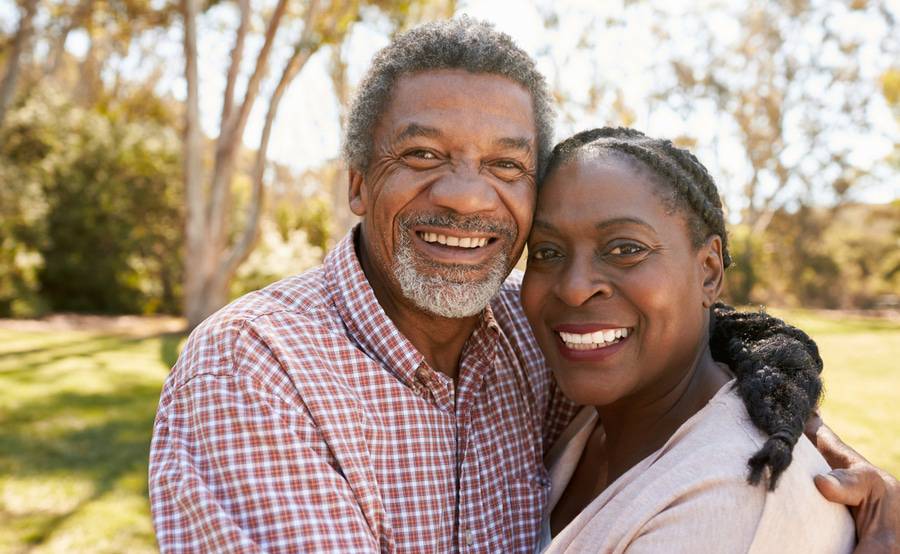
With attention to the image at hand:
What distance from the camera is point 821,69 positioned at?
2859cm

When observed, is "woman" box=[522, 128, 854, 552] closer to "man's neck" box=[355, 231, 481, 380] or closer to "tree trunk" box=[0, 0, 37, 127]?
"man's neck" box=[355, 231, 481, 380]

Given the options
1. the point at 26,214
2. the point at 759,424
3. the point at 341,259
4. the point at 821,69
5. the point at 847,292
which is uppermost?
the point at 821,69

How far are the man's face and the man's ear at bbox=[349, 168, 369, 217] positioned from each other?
0.56ft

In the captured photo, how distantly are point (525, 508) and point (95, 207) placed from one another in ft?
50.0

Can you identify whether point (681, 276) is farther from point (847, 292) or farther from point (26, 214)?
point (847, 292)

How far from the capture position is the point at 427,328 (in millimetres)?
2648

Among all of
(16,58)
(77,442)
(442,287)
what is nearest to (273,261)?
(16,58)

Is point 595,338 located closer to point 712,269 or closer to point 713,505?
point 712,269

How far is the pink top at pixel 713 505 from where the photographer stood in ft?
5.85

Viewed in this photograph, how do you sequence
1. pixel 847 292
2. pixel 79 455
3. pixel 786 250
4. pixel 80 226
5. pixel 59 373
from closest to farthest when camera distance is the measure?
pixel 79 455 < pixel 59 373 < pixel 80 226 < pixel 847 292 < pixel 786 250

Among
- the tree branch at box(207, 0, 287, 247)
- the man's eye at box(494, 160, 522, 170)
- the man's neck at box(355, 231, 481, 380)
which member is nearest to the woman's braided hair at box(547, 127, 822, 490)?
the man's eye at box(494, 160, 522, 170)

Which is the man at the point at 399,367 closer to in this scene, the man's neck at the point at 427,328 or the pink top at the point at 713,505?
the man's neck at the point at 427,328

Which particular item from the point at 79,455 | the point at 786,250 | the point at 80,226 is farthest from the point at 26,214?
the point at 786,250

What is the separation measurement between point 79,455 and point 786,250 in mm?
26867
